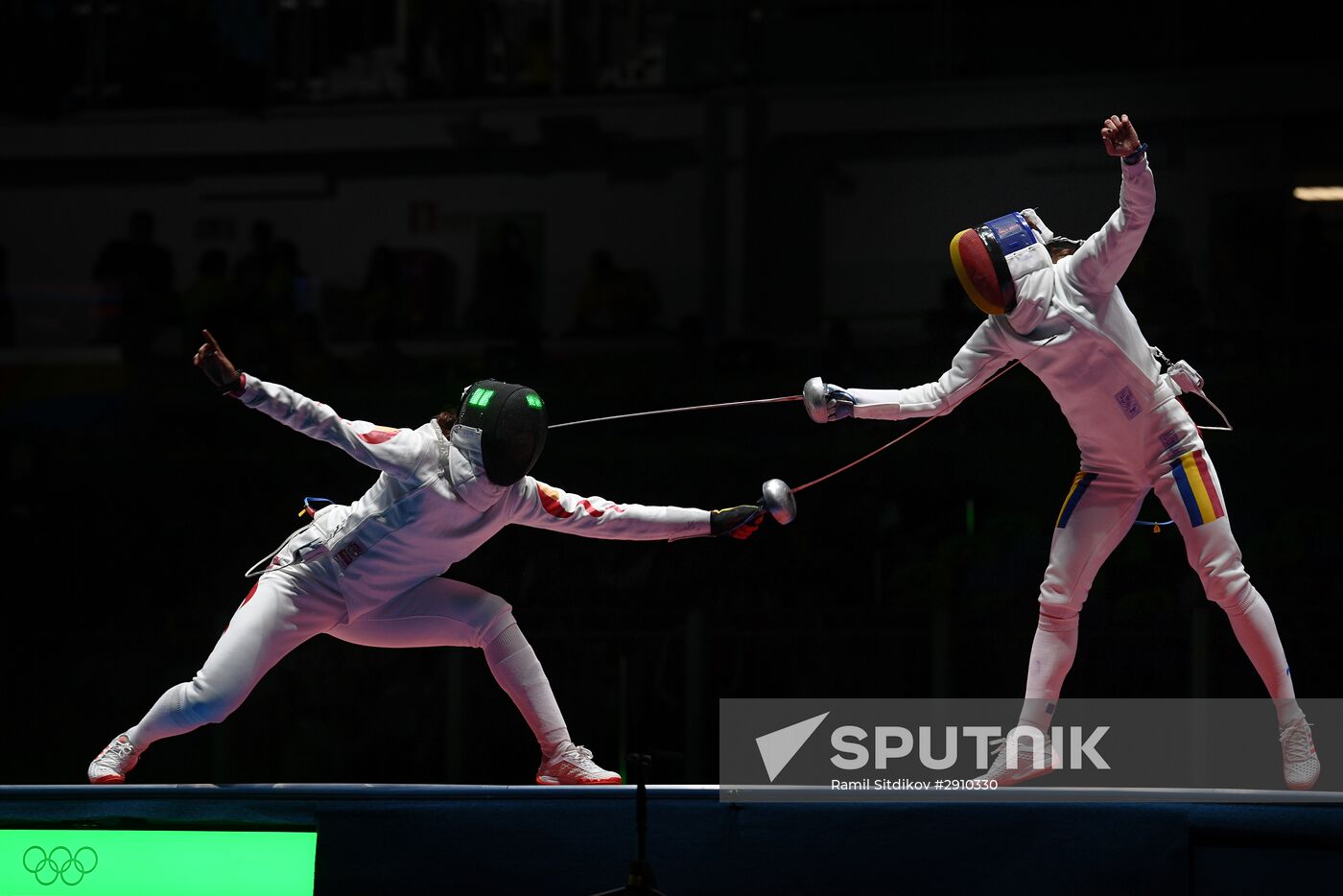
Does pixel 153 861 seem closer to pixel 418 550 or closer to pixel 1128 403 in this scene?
pixel 418 550

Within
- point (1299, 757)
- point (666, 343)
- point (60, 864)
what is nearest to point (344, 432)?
point (60, 864)

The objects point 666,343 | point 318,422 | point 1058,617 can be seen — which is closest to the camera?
point 318,422

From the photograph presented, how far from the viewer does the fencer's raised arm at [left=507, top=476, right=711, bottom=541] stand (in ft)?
11.8

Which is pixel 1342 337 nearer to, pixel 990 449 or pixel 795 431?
pixel 990 449

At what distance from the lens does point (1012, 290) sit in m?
3.44

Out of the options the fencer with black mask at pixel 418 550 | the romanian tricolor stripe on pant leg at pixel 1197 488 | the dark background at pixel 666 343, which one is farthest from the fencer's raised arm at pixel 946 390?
the dark background at pixel 666 343

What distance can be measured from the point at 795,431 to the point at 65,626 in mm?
2924

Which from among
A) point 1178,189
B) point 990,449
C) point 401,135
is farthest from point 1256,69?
point 401,135

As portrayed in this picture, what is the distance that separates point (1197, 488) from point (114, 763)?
8.97ft

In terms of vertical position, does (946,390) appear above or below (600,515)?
above

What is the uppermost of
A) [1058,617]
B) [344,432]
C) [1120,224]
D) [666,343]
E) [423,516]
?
[666,343]

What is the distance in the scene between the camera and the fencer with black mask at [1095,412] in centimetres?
339

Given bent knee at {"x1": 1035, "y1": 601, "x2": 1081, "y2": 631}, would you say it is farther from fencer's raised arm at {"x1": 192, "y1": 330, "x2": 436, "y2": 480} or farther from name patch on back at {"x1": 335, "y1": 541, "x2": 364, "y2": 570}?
name patch on back at {"x1": 335, "y1": 541, "x2": 364, "y2": 570}

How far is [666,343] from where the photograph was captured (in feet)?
21.1
